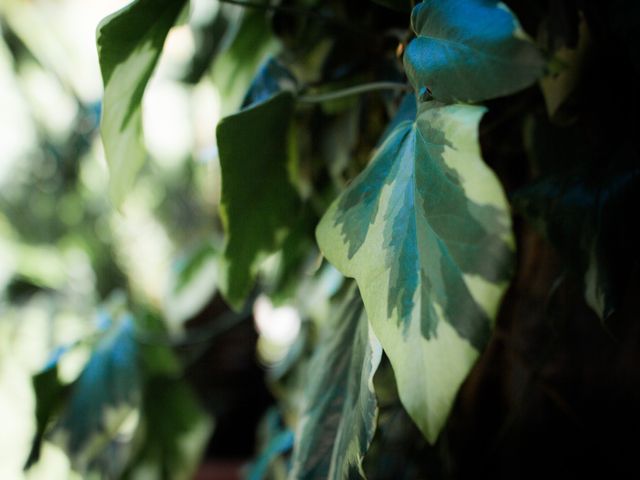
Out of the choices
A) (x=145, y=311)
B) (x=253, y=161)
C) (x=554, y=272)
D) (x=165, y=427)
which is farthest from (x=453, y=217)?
(x=145, y=311)

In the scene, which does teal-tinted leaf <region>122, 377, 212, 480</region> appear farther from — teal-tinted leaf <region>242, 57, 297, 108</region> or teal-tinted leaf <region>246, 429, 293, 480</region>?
teal-tinted leaf <region>242, 57, 297, 108</region>

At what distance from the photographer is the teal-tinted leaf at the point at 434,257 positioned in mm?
211

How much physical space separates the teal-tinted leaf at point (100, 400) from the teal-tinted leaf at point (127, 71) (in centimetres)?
33

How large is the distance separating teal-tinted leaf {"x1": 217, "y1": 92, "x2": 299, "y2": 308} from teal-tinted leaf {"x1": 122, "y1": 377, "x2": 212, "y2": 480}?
0.42 metres

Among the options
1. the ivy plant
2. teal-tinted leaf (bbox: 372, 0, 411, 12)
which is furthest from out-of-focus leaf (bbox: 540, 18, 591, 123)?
teal-tinted leaf (bbox: 372, 0, 411, 12)

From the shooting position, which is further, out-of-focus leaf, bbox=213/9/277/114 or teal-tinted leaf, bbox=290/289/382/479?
out-of-focus leaf, bbox=213/9/277/114

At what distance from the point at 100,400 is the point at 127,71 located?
404 millimetres

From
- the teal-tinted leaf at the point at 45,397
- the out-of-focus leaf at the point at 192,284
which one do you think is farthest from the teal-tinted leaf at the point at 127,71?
the out-of-focus leaf at the point at 192,284

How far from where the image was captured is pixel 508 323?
1.88 feet

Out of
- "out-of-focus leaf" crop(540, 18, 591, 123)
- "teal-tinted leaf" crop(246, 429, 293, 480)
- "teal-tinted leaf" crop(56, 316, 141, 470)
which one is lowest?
"teal-tinted leaf" crop(246, 429, 293, 480)

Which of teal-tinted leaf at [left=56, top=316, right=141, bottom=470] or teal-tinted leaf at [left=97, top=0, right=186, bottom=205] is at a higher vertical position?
teal-tinted leaf at [left=97, top=0, right=186, bottom=205]

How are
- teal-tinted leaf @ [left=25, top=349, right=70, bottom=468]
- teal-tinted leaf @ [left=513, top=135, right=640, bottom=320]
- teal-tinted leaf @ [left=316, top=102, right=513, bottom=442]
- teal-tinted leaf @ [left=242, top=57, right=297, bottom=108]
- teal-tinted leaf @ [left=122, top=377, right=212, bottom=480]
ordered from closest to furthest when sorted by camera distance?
teal-tinted leaf @ [left=316, top=102, right=513, bottom=442]
teal-tinted leaf @ [left=513, top=135, right=640, bottom=320]
teal-tinted leaf @ [left=242, top=57, right=297, bottom=108]
teal-tinted leaf @ [left=25, top=349, right=70, bottom=468]
teal-tinted leaf @ [left=122, top=377, right=212, bottom=480]

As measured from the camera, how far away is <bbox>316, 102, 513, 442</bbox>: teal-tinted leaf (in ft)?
0.69

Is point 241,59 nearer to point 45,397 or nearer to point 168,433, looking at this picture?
point 45,397
